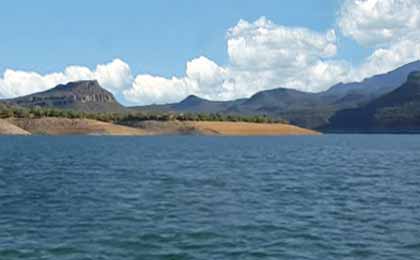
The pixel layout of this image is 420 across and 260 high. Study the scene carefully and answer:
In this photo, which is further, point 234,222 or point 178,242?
point 234,222

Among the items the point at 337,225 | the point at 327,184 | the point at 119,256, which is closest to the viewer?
the point at 119,256

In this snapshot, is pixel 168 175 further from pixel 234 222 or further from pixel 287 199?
pixel 234 222

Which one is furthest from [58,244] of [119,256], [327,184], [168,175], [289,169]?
[289,169]

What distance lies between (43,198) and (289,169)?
3604 cm

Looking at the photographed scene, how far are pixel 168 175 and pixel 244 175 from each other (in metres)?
7.26

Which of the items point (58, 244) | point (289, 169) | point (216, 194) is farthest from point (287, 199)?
point (289, 169)

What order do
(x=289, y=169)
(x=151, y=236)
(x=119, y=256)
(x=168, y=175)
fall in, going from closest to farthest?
(x=119, y=256) < (x=151, y=236) < (x=168, y=175) < (x=289, y=169)

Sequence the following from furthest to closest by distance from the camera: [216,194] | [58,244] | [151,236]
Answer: [216,194]
[151,236]
[58,244]

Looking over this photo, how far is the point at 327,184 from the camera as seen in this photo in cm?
5366

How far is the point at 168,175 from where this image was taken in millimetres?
62531

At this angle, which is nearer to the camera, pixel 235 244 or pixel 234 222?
pixel 235 244

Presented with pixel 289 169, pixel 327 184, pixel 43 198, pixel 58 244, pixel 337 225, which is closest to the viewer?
pixel 58 244

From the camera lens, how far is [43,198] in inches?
1658

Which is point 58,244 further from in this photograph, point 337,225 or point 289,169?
point 289,169
